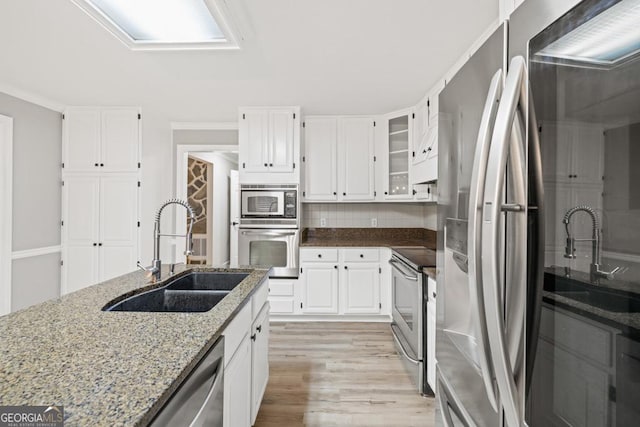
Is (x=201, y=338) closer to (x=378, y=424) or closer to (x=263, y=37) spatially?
(x=378, y=424)

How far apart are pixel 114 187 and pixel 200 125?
4.46 ft

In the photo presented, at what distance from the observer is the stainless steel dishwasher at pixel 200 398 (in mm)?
830

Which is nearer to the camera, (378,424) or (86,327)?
(86,327)

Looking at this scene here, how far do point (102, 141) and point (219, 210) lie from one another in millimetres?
2615

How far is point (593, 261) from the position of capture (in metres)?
0.53

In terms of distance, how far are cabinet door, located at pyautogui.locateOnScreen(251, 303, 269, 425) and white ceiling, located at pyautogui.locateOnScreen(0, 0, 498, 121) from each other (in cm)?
186

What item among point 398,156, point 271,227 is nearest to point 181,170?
point 271,227

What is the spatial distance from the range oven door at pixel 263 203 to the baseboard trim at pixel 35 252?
2211 millimetres

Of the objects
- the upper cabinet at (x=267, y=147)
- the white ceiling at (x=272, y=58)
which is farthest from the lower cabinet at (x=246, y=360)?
the upper cabinet at (x=267, y=147)

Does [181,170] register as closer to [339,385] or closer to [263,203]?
[263,203]

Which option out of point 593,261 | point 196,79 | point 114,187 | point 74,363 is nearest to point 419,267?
point 593,261

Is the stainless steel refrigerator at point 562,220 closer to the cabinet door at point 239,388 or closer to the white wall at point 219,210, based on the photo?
the cabinet door at point 239,388

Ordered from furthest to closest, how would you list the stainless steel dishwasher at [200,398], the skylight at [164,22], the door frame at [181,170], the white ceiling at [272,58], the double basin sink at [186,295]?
1. the door frame at [181,170]
2. the white ceiling at [272,58]
3. the skylight at [164,22]
4. the double basin sink at [186,295]
5. the stainless steel dishwasher at [200,398]

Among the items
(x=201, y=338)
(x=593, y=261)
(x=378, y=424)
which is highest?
(x=593, y=261)
